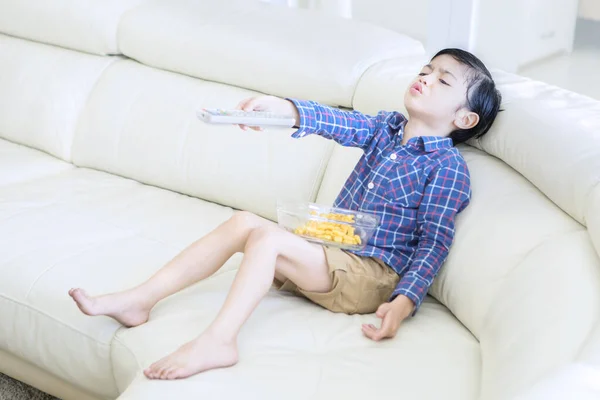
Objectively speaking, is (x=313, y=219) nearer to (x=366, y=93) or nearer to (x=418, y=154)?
(x=418, y=154)

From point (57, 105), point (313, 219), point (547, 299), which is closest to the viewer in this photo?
point (547, 299)

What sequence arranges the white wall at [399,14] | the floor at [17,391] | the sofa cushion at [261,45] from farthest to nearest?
the white wall at [399,14] → the sofa cushion at [261,45] → the floor at [17,391]

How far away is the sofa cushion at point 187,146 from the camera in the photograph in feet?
7.59

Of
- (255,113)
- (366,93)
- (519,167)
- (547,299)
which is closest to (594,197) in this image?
(547,299)

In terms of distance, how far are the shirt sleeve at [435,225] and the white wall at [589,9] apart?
2.47 ft

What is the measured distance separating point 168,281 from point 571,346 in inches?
33.5

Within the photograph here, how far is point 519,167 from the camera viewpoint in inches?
72.5

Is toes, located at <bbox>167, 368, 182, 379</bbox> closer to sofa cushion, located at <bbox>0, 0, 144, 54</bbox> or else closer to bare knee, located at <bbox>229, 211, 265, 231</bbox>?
bare knee, located at <bbox>229, 211, 265, 231</bbox>

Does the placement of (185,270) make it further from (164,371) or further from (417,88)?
(417,88)

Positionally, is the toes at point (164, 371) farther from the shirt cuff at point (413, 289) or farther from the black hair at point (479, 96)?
the black hair at point (479, 96)

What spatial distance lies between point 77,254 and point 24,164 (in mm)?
676

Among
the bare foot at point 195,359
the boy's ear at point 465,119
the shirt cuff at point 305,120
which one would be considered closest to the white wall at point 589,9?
the boy's ear at point 465,119

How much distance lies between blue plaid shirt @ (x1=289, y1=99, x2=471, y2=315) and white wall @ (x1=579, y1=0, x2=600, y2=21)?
2.28 feet

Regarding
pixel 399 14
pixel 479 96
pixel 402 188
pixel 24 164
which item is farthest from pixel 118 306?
pixel 399 14
